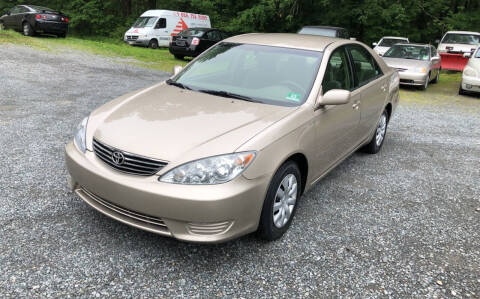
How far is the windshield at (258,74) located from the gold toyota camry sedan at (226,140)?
1 cm

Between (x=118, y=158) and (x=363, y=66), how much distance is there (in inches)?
132

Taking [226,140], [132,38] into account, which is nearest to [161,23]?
[132,38]

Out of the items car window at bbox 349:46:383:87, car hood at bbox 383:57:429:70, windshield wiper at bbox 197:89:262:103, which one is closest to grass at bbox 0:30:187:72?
car hood at bbox 383:57:429:70

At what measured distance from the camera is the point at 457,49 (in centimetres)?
1664

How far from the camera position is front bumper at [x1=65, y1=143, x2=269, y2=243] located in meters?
2.60

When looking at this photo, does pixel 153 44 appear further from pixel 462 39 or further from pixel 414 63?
pixel 462 39

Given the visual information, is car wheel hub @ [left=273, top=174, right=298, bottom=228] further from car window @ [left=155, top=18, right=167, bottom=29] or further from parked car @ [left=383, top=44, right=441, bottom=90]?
car window @ [left=155, top=18, right=167, bottom=29]

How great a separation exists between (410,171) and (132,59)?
12.6 metres

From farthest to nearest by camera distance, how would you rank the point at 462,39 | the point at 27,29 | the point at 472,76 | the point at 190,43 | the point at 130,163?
1. the point at 27,29
2. the point at 462,39
3. the point at 190,43
4. the point at 472,76
5. the point at 130,163

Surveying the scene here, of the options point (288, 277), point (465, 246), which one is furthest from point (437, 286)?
point (288, 277)

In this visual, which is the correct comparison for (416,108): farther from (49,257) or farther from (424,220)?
(49,257)

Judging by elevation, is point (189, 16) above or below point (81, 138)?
above

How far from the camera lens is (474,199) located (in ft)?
14.5

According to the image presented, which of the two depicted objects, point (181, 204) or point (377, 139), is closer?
point (181, 204)
